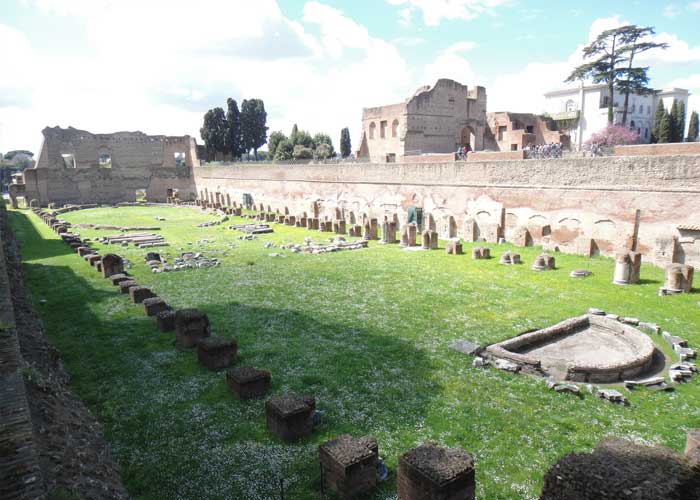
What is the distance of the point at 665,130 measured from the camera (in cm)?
3756

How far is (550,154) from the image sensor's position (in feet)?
63.3

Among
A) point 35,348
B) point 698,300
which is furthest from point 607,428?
point 35,348

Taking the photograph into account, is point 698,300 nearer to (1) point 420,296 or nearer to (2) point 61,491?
(1) point 420,296

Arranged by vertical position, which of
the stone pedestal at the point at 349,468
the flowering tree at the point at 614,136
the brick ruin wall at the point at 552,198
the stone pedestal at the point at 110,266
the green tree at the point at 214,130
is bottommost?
the stone pedestal at the point at 349,468

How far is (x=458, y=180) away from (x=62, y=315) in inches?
590

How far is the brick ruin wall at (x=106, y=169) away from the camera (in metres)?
39.1

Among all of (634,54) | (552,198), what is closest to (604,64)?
(634,54)

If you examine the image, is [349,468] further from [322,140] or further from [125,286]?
[322,140]

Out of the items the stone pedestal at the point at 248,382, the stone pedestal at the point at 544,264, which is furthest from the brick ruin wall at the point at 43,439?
the stone pedestal at the point at 544,264

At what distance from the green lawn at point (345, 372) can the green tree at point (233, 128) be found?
3627cm

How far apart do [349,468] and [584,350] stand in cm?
549

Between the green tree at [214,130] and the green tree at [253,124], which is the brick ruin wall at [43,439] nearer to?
the green tree at [214,130]

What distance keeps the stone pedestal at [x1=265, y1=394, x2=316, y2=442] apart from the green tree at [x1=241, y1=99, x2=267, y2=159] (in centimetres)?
4699

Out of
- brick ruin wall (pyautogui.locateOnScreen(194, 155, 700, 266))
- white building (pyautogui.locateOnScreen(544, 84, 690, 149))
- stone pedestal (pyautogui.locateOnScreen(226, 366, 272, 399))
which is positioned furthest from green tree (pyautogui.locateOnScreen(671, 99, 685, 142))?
stone pedestal (pyautogui.locateOnScreen(226, 366, 272, 399))
